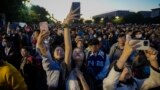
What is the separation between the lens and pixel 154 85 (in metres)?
5.21

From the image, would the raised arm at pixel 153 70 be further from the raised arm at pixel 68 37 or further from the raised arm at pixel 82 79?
the raised arm at pixel 68 37

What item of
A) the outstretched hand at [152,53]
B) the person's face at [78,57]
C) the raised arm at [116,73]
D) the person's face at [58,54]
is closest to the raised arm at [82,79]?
the person's face at [78,57]

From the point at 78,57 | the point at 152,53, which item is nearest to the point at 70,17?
the point at 78,57

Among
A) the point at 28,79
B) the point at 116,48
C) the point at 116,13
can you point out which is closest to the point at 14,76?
Result: the point at 28,79

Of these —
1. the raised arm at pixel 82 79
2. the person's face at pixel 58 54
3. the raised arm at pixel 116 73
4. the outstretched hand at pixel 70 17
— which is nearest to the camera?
the raised arm at pixel 116 73

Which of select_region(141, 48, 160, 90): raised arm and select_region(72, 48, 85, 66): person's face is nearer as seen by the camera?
select_region(141, 48, 160, 90): raised arm

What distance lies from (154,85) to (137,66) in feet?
15.6

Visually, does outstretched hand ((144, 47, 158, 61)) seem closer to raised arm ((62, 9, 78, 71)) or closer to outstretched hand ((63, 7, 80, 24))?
raised arm ((62, 9, 78, 71))

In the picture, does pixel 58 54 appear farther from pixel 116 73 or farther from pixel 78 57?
pixel 116 73

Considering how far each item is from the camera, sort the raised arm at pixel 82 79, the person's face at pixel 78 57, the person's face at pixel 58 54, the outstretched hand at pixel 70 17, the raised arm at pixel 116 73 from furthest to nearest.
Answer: the person's face at pixel 58 54, the outstretched hand at pixel 70 17, the person's face at pixel 78 57, the raised arm at pixel 82 79, the raised arm at pixel 116 73

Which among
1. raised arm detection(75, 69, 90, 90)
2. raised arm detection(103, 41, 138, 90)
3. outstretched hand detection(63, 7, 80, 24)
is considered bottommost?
raised arm detection(75, 69, 90, 90)

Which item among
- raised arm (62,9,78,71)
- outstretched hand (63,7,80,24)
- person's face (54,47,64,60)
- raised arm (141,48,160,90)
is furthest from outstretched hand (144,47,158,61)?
person's face (54,47,64,60)

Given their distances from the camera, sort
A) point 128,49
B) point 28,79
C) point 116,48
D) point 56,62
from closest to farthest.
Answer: point 128,49 → point 56,62 → point 28,79 → point 116,48

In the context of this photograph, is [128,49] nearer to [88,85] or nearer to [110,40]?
[88,85]
